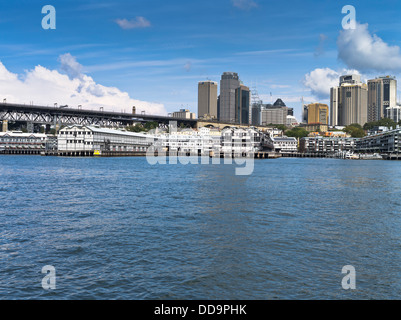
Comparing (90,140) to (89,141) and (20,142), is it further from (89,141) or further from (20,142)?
(20,142)

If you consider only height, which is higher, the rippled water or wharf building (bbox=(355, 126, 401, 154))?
wharf building (bbox=(355, 126, 401, 154))

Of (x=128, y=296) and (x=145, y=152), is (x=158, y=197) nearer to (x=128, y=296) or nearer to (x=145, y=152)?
(x=128, y=296)

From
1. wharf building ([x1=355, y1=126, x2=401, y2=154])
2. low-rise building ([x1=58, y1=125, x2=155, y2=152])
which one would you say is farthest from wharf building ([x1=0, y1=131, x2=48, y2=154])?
wharf building ([x1=355, y1=126, x2=401, y2=154])

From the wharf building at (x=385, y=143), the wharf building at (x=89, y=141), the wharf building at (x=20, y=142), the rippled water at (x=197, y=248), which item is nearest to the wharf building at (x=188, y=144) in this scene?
the wharf building at (x=89, y=141)

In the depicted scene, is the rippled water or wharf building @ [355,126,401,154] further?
wharf building @ [355,126,401,154]

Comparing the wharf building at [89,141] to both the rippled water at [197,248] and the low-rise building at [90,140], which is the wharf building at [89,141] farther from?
the rippled water at [197,248]

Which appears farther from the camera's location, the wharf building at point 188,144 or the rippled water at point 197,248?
the wharf building at point 188,144

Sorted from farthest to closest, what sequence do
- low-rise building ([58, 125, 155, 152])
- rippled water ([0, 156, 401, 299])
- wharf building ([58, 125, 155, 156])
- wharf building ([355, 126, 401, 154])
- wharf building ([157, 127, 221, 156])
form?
1. wharf building ([157, 127, 221, 156])
2. wharf building ([355, 126, 401, 154])
3. low-rise building ([58, 125, 155, 152])
4. wharf building ([58, 125, 155, 156])
5. rippled water ([0, 156, 401, 299])

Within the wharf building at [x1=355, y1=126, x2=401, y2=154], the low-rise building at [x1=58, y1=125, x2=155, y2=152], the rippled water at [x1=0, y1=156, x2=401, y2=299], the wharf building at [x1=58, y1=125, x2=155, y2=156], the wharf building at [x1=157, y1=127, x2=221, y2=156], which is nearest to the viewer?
the rippled water at [x1=0, y1=156, x2=401, y2=299]

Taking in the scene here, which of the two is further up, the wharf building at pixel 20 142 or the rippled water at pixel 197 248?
the wharf building at pixel 20 142

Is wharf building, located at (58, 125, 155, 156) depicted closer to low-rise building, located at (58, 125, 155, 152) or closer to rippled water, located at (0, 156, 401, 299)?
low-rise building, located at (58, 125, 155, 152)

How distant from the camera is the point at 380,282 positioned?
12.7 meters

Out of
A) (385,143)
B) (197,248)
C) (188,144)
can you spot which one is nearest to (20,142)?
(188,144)

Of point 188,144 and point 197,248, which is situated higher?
point 188,144
